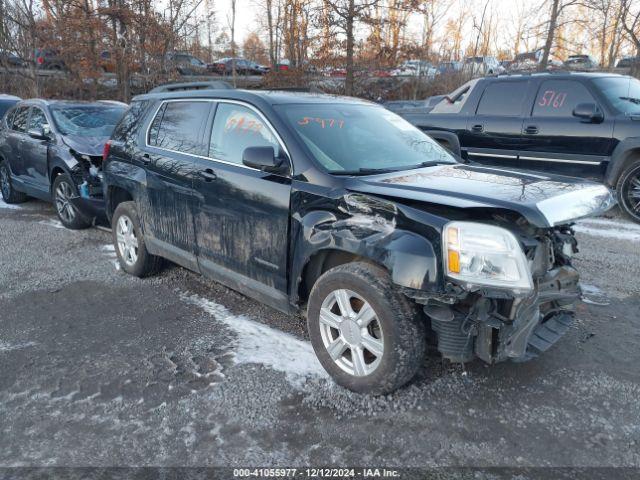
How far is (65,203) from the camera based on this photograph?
7.04 metres

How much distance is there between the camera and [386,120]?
4238 millimetres

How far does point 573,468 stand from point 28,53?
1822 centimetres

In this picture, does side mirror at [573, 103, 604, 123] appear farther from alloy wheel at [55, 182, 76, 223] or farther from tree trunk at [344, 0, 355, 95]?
tree trunk at [344, 0, 355, 95]

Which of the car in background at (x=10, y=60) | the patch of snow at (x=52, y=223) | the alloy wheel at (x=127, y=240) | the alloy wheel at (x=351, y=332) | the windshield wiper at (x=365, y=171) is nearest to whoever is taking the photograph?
the alloy wheel at (x=351, y=332)

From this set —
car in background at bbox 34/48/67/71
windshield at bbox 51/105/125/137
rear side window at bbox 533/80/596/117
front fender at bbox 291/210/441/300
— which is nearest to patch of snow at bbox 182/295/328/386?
front fender at bbox 291/210/441/300

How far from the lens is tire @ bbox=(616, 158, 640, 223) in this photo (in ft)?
21.7

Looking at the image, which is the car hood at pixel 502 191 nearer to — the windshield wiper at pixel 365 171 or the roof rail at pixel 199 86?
the windshield wiper at pixel 365 171

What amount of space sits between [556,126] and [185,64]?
17.6 meters

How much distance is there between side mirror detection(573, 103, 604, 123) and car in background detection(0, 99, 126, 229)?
6497mm

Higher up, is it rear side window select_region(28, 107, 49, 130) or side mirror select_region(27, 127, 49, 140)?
rear side window select_region(28, 107, 49, 130)

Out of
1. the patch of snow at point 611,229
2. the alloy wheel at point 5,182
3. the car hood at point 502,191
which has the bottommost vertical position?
the patch of snow at point 611,229

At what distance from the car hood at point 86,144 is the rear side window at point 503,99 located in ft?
18.9

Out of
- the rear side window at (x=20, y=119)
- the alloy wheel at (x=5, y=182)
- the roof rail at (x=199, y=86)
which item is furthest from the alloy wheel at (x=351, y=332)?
the alloy wheel at (x=5, y=182)

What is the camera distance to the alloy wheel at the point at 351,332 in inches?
115
